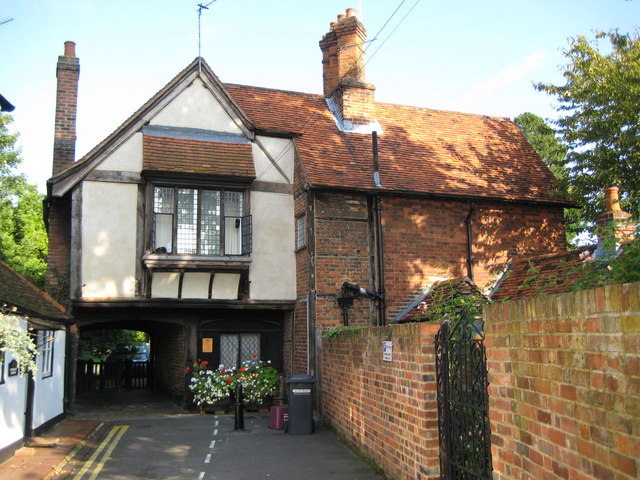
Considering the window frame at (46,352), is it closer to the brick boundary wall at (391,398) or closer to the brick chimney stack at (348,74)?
the brick boundary wall at (391,398)

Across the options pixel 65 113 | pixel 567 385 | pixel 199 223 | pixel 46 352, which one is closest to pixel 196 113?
pixel 199 223

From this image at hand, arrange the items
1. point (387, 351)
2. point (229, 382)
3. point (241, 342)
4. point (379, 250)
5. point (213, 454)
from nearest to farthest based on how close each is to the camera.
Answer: point (387, 351) → point (213, 454) → point (229, 382) → point (379, 250) → point (241, 342)

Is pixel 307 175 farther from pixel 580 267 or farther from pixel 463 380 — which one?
pixel 580 267

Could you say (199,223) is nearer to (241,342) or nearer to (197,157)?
(197,157)

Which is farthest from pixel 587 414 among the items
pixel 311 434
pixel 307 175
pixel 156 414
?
pixel 156 414

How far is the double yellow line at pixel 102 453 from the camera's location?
8.97 metres

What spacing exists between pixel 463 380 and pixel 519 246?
35.7 feet

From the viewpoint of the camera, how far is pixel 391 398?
8250mm

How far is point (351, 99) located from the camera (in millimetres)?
17531

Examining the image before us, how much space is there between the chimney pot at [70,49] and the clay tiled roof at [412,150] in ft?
14.6

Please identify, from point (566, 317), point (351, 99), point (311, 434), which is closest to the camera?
point (566, 317)

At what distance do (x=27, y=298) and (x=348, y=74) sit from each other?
36.8 feet

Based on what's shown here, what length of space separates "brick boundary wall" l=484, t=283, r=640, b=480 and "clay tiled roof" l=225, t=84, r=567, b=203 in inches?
391

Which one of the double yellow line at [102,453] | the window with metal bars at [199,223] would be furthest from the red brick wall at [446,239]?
the double yellow line at [102,453]
